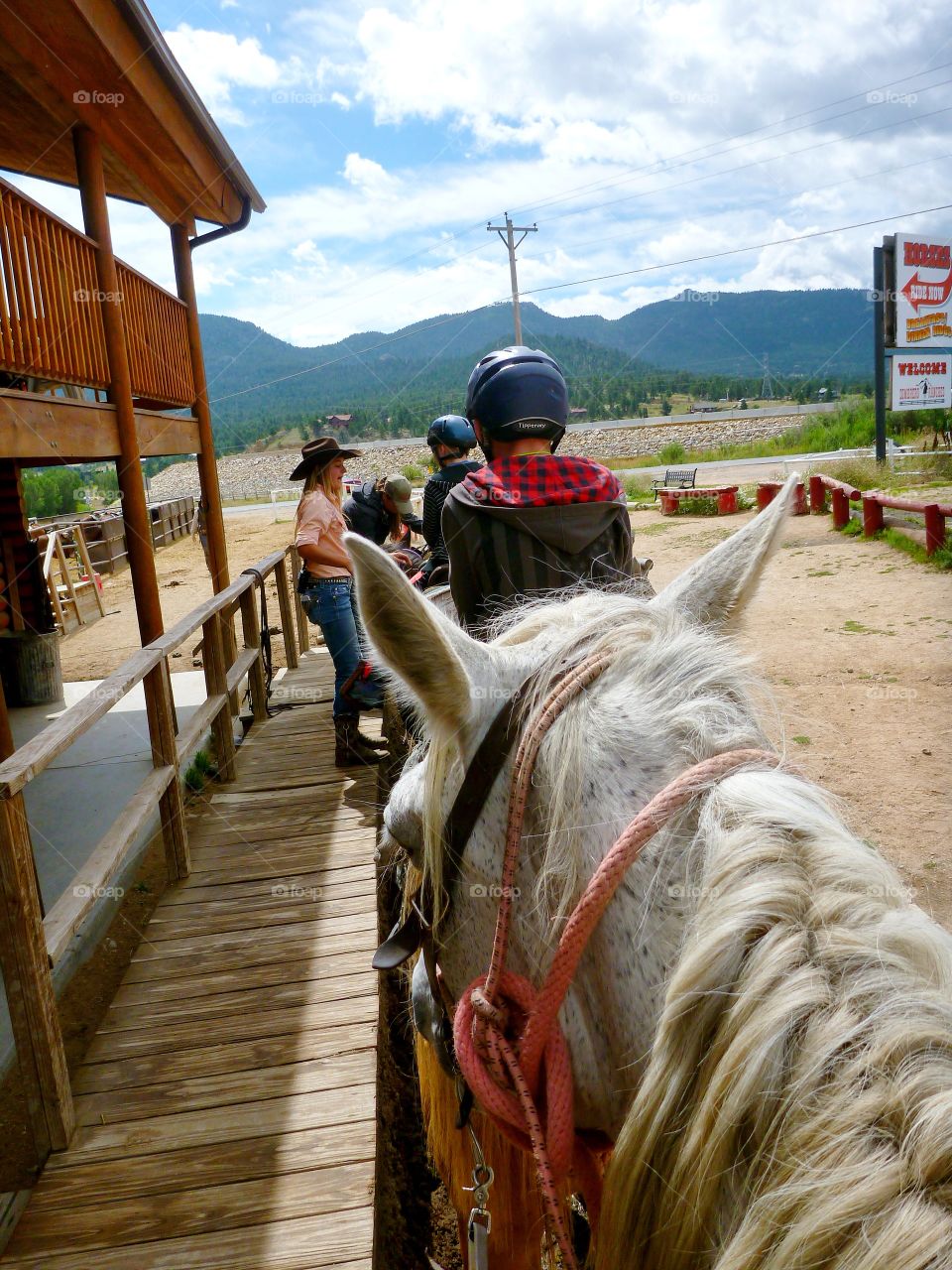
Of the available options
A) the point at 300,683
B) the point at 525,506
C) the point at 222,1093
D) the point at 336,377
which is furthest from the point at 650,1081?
the point at 336,377

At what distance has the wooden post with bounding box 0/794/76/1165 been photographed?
7.28 ft

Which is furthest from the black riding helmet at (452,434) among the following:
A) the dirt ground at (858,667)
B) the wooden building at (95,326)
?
the dirt ground at (858,667)

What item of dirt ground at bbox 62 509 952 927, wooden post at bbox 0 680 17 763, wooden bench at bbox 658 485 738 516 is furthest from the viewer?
wooden bench at bbox 658 485 738 516

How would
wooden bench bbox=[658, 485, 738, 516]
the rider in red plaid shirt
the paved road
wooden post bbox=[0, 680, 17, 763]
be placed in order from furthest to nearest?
1. the paved road
2. wooden bench bbox=[658, 485, 738, 516]
3. wooden post bbox=[0, 680, 17, 763]
4. the rider in red plaid shirt

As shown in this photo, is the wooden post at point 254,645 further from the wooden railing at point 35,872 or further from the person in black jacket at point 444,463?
the person in black jacket at point 444,463

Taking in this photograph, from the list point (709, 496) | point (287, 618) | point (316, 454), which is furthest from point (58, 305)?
point (709, 496)

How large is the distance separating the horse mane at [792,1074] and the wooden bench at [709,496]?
19.0 metres

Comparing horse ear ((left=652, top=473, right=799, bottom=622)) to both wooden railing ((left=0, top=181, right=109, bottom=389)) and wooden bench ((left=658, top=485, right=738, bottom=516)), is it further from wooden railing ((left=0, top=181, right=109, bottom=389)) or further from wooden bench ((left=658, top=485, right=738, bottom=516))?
wooden bench ((left=658, top=485, right=738, bottom=516))

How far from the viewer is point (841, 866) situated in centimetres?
80

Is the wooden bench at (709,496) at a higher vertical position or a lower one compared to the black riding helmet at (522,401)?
lower

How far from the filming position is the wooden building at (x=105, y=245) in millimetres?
4461

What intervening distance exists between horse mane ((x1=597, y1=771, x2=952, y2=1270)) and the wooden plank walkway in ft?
4.87

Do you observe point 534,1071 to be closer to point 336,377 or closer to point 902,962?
point 902,962

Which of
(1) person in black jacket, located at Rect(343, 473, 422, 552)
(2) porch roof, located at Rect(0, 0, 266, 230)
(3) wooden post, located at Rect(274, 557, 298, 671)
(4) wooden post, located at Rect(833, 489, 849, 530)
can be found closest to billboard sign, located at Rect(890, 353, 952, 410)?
(4) wooden post, located at Rect(833, 489, 849, 530)
